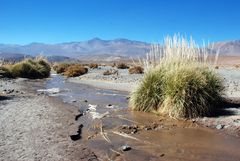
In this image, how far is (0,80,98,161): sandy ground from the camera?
7.40m

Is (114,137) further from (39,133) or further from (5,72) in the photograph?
(5,72)

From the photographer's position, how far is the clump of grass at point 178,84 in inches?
455

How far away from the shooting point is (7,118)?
10.8 metres

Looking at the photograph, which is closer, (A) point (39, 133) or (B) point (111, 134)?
(A) point (39, 133)

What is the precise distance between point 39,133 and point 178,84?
4.56 metres

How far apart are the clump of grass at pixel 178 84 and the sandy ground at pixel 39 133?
2.50m

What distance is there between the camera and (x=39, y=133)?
908 cm

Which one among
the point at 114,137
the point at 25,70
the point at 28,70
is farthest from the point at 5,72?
the point at 114,137

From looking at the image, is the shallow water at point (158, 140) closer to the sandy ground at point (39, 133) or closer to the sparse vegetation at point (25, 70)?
the sandy ground at point (39, 133)

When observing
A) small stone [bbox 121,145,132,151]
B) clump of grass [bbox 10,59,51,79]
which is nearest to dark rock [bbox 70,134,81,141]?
small stone [bbox 121,145,132,151]

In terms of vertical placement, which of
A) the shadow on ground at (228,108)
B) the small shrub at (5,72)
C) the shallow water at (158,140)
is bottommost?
the shallow water at (158,140)

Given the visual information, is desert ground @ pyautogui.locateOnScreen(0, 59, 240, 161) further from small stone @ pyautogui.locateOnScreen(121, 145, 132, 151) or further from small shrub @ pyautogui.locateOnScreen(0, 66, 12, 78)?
small shrub @ pyautogui.locateOnScreen(0, 66, 12, 78)

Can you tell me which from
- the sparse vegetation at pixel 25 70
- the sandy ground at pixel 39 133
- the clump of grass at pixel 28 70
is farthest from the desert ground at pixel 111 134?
the clump of grass at pixel 28 70

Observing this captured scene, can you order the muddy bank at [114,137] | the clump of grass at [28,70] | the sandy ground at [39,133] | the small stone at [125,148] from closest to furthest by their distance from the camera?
the sandy ground at [39,133] → the muddy bank at [114,137] → the small stone at [125,148] → the clump of grass at [28,70]
